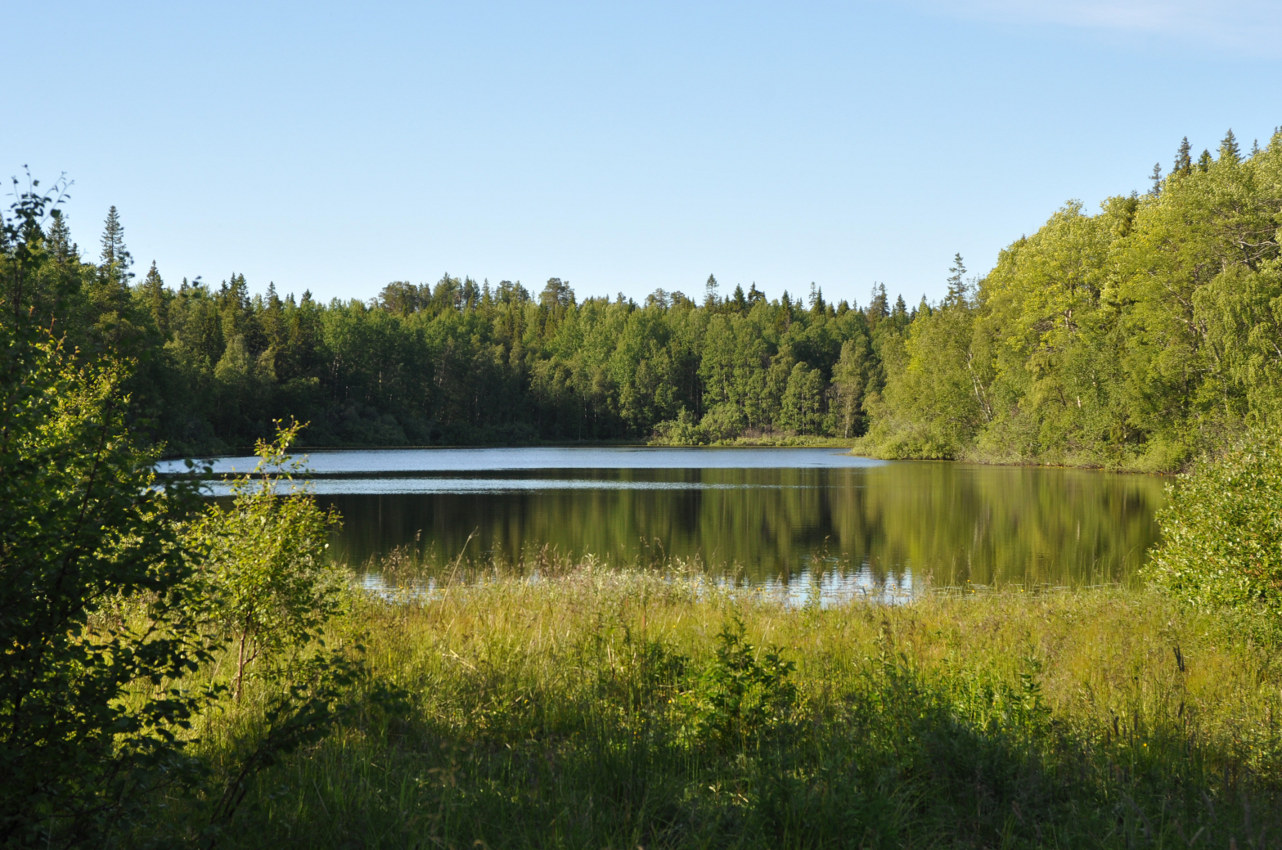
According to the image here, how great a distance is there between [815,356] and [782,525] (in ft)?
331

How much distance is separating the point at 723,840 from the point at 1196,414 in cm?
4754

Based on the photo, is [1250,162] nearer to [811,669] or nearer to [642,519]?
[642,519]

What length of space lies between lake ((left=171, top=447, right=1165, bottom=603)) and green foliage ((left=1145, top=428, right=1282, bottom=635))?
4737mm

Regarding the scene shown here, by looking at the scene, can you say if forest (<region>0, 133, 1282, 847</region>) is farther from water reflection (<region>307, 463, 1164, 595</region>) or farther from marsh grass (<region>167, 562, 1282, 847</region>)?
water reflection (<region>307, 463, 1164, 595</region>)

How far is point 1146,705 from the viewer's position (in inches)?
248

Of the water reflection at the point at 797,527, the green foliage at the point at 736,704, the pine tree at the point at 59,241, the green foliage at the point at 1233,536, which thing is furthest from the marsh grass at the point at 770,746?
the water reflection at the point at 797,527

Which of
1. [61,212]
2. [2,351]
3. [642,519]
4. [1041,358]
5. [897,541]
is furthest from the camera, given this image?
[1041,358]

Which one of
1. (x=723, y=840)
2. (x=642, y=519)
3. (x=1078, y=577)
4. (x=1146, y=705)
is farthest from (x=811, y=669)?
(x=642, y=519)

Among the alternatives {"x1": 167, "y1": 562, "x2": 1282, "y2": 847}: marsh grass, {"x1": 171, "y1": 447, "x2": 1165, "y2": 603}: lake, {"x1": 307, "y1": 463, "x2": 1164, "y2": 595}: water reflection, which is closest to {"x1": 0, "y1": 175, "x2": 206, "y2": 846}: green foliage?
{"x1": 167, "y1": 562, "x2": 1282, "y2": 847}: marsh grass

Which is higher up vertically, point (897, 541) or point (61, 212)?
point (61, 212)

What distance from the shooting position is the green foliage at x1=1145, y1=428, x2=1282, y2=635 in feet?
30.4

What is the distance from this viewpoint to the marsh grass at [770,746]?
13.5 ft

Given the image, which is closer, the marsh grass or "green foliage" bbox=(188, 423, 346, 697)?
the marsh grass

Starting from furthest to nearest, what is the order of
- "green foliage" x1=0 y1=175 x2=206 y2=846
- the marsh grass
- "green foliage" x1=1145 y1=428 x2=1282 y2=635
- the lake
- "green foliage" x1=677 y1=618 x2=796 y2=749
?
the lake → "green foliage" x1=1145 y1=428 x2=1282 y2=635 → "green foliage" x1=677 y1=618 x2=796 y2=749 → the marsh grass → "green foliage" x1=0 y1=175 x2=206 y2=846
